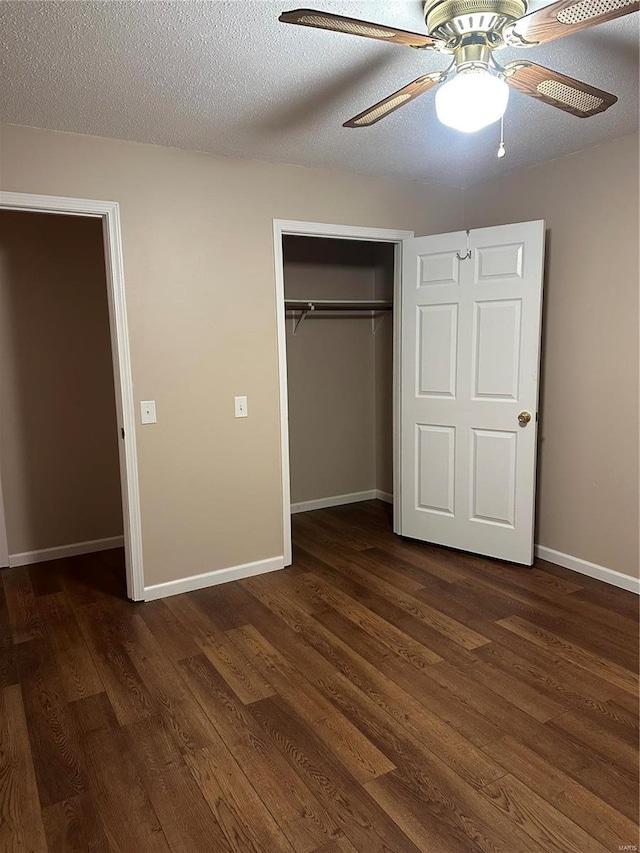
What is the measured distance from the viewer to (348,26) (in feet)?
5.06

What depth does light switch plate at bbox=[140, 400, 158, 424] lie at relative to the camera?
3.18 meters

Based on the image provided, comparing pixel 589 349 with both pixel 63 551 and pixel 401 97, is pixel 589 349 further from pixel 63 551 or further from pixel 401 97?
pixel 63 551

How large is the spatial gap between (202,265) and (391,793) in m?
2.62

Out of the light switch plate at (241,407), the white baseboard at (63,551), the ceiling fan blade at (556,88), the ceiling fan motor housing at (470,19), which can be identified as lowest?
the white baseboard at (63,551)

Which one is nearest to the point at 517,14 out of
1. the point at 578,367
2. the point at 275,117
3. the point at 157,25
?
the point at 157,25

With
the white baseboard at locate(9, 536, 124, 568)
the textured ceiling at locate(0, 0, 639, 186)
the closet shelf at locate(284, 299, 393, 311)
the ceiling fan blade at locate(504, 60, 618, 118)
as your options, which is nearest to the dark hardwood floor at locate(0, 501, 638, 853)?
the white baseboard at locate(9, 536, 124, 568)

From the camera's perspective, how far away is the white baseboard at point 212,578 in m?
3.32

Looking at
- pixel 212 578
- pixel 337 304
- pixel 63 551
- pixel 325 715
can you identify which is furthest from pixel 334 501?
pixel 325 715

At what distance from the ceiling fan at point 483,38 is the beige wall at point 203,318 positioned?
5.10ft

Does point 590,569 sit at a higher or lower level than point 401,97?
lower

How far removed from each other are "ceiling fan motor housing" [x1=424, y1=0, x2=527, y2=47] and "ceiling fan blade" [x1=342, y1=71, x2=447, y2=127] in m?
0.09

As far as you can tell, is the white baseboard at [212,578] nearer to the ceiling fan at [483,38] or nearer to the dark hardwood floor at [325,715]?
the dark hardwood floor at [325,715]

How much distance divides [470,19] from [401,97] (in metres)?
0.33

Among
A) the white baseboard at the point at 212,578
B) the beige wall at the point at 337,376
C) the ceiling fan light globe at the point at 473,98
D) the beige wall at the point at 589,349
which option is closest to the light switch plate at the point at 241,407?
the white baseboard at the point at 212,578
